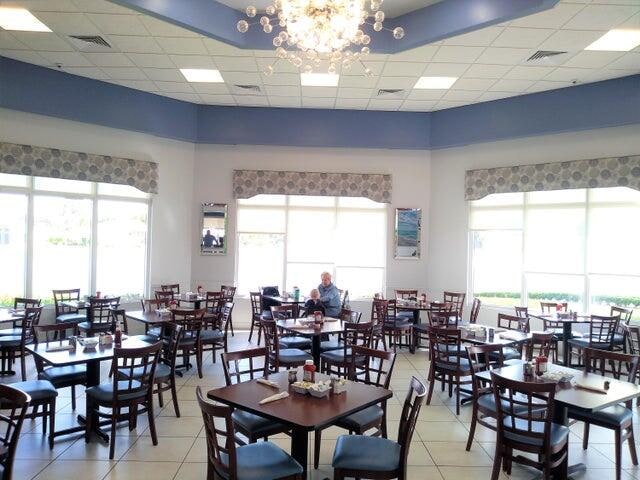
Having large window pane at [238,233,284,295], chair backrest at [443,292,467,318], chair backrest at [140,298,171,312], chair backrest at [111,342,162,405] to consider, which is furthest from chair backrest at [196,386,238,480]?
large window pane at [238,233,284,295]

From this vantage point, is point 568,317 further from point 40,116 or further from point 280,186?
point 40,116

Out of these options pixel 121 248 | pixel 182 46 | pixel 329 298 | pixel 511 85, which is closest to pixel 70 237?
pixel 121 248

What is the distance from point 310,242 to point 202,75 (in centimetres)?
388

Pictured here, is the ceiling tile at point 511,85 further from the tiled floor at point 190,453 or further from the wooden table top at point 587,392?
the tiled floor at point 190,453

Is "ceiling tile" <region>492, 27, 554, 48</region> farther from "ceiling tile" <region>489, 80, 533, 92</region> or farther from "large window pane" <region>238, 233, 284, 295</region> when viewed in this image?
"large window pane" <region>238, 233, 284, 295</region>

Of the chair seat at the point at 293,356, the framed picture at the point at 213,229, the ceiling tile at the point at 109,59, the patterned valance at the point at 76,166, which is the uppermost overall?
the ceiling tile at the point at 109,59

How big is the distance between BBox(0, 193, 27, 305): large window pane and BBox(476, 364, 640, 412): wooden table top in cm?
728

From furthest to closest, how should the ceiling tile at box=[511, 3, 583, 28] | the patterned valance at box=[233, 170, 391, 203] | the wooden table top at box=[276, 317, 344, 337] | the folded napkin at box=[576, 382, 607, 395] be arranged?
the patterned valance at box=[233, 170, 391, 203] → the wooden table top at box=[276, 317, 344, 337] → the ceiling tile at box=[511, 3, 583, 28] → the folded napkin at box=[576, 382, 607, 395]

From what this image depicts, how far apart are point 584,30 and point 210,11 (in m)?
4.56

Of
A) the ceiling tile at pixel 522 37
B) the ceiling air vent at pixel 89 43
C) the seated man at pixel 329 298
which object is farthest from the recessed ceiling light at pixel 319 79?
the seated man at pixel 329 298

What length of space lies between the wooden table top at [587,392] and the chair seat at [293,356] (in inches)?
85.0

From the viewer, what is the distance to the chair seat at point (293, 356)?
17.9ft

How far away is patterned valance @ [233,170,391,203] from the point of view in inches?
371

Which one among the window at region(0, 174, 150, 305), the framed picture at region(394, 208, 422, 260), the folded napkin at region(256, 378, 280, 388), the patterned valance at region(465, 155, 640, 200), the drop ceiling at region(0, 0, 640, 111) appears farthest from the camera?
the framed picture at region(394, 208, 422, 260)
